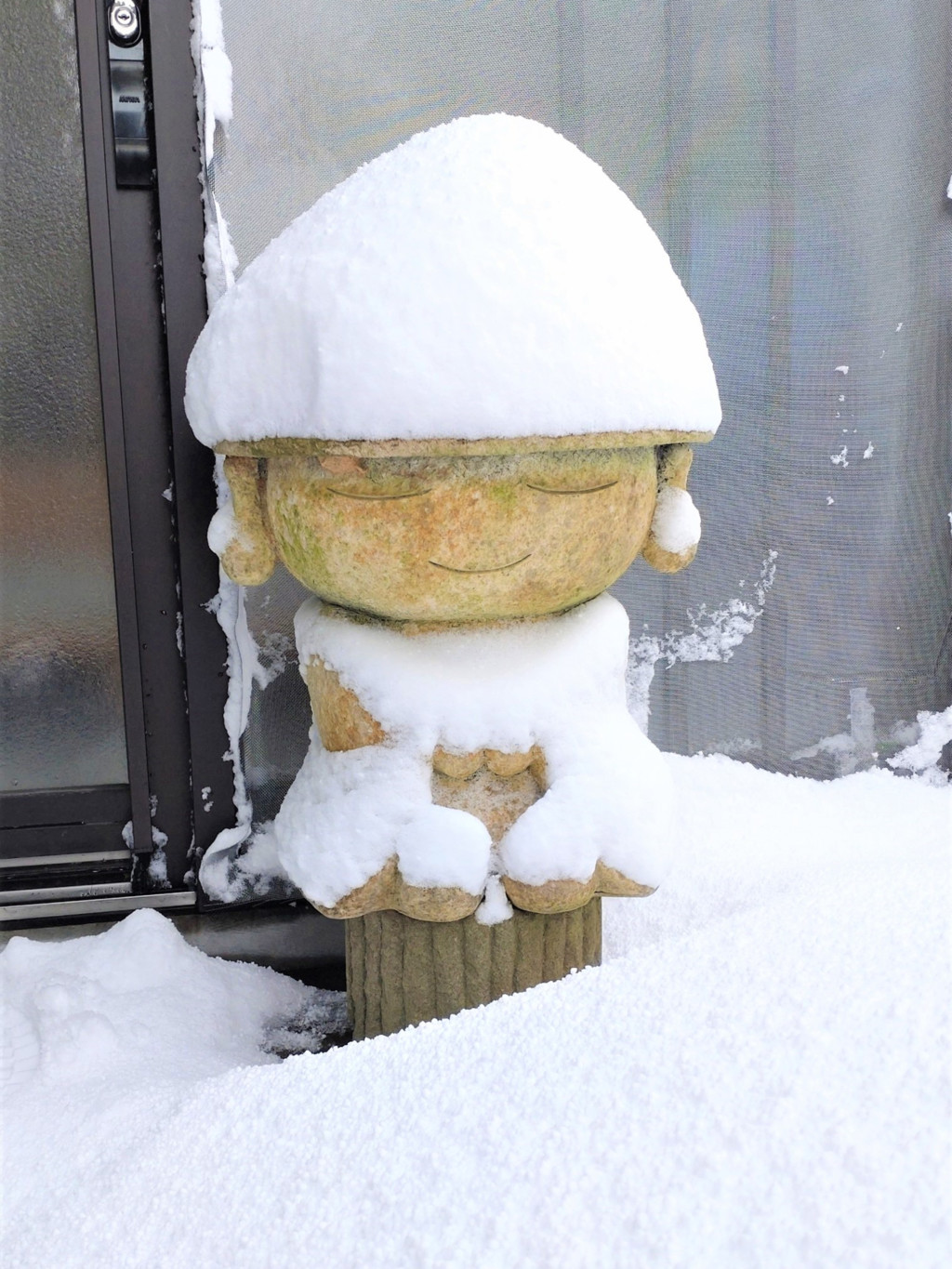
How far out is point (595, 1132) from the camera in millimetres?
888

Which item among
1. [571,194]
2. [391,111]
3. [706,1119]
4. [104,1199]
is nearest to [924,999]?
[706,1119]

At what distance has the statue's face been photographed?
4.59ft

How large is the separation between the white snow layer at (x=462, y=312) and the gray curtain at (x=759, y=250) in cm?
62

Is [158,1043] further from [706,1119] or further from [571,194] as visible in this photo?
[571,194]

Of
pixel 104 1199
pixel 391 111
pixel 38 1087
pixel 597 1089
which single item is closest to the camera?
pixel 597 1089

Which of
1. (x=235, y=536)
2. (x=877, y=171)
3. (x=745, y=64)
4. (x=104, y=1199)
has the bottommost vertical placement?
(x=104, y=1199)

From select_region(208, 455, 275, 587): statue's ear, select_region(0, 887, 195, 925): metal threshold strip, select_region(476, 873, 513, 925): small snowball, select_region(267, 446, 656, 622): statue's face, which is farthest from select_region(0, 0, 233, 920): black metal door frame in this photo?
select_region(476, 873, 513, 925): small snowball

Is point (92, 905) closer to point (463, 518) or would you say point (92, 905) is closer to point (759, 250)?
point (463, 518)

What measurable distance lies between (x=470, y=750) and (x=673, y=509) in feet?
1.67

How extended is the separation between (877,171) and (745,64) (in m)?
0.36

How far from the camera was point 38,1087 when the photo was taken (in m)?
1.56

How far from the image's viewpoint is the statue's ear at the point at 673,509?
64.6 inches

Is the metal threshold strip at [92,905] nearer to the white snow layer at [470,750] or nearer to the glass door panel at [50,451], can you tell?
the glass door panel at [50,451]

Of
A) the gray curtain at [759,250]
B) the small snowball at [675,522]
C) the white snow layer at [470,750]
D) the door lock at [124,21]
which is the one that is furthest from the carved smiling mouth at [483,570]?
the door lock at [124,21]
